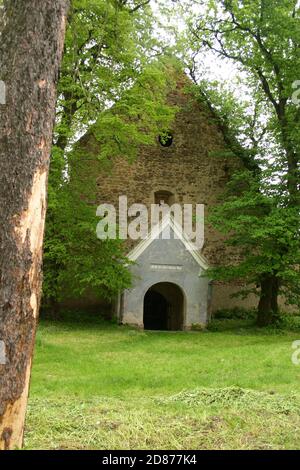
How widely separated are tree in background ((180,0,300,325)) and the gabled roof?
0.99m

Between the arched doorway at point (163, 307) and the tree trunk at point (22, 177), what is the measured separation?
1423 centimetres

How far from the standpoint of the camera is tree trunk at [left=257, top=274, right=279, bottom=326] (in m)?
17.4

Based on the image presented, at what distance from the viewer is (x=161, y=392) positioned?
7.52 m

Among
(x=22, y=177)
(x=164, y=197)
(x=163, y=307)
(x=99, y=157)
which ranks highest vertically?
(x=99, y=157)

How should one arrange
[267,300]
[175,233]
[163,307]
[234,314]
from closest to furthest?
1. [175,233]
2. [267,300]
3. [163,307]
4. [234,314]

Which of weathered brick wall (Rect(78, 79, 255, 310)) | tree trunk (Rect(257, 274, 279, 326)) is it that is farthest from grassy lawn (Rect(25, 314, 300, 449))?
weathered brick wall (Rect(78, 79, 255, 310))

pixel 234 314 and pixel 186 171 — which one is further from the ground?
pixel 186 171

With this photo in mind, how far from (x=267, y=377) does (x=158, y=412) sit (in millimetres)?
3371

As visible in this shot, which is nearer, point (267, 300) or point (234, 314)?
point (267, 300)

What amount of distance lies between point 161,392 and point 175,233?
32.6ft

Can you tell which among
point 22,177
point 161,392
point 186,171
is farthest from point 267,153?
point 22,177

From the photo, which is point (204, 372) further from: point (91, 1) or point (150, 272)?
point (91, 1)

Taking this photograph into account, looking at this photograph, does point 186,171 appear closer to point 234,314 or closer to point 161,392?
point 234,314

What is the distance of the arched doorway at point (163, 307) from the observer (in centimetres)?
1847
